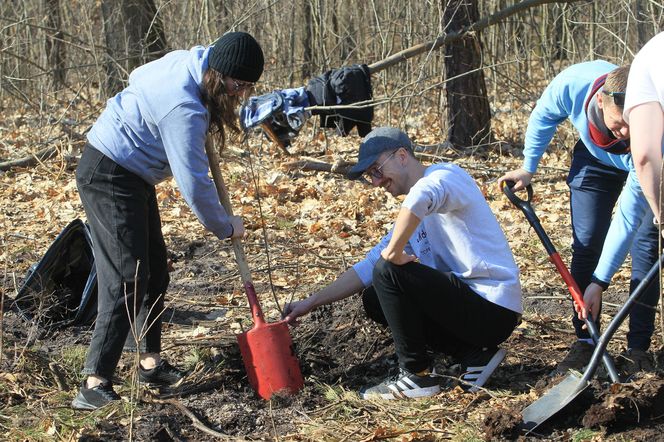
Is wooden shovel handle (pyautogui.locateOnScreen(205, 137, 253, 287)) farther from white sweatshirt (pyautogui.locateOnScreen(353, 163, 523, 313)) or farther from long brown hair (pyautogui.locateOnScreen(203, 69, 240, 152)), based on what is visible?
white sweatshirt (pyautogui.locateOnScreen(353, 163, 523, 313))

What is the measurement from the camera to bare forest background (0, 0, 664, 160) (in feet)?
30.2

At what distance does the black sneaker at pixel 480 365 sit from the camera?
3863 millimetres

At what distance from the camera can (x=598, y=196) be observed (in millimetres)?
4066

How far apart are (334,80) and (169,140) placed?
139 inches

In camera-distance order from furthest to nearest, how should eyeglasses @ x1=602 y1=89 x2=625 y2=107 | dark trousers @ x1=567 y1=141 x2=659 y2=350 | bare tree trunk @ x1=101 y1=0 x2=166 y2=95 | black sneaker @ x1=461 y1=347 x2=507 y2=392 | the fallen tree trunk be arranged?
1. bare tree trunk @ x1=101 y1=0 x2=166 y2=95
2. the fallen tree trunk
3. dark trousers @ x1=567 y1=141 x2=659 y2=350
4. black sneaker @ x1=461 y1=347 x2=507 y2=392
5. eyeglasses @ x1=602 y1=89 x2=625 y2=107

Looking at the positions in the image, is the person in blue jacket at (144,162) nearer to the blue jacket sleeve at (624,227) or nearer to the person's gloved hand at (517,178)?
the person's gloved hand at (517,178)

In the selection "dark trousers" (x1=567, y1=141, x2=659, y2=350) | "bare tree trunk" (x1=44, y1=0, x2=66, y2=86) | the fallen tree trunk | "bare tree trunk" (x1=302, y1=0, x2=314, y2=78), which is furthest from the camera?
"bare tree trunk" (x1=44, y1=0, x2=66, y2=86)

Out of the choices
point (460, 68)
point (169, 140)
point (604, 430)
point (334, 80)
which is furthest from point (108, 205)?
point (460, 68)

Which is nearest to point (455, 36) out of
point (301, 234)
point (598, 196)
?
point (301, 234)

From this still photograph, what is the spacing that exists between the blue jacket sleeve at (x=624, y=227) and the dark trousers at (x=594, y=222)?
1.12 feet

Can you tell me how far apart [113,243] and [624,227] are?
2251 millimetres

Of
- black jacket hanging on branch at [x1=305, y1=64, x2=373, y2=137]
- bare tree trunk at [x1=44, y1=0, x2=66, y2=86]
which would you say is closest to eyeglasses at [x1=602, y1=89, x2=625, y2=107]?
black jacket hanging on branch at [x1=305, y1=64, x2=373, y2=137]

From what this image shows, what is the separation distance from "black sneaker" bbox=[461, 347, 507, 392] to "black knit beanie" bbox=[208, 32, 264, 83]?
5.38ft

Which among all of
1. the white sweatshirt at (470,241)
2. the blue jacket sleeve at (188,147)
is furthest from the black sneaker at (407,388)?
the blue jacket sleeve at (188,147)
